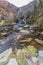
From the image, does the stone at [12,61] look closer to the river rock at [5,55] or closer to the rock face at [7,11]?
the river rock at [5,55]

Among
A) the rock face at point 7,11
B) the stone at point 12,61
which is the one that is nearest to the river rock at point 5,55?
the stone at point 12,61

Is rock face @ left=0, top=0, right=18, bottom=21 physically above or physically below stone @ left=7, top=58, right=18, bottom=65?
above

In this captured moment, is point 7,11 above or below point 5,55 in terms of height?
above

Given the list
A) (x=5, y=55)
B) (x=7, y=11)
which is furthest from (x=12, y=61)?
(x=7, y=11)

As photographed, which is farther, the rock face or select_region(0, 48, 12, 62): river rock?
the rock face

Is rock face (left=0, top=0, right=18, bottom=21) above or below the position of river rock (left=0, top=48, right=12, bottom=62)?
above

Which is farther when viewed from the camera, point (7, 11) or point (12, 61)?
point (7, 11)

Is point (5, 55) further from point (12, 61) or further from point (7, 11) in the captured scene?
point (7, 11)

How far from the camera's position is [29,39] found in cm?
139

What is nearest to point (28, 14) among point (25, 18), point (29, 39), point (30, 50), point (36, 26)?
point (25, 18)

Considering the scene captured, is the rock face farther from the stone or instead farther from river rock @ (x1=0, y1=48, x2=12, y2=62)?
the stone

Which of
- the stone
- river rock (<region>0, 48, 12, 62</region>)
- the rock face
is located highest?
the rock face

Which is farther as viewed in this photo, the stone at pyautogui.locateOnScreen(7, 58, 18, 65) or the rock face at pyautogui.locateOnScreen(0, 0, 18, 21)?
the rock face at pyautogui.locateOnScreen(0, 0, 18, 21)

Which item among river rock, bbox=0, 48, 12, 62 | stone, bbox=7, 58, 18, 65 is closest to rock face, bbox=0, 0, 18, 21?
river rock, bbox=0, 48, 12, 62
